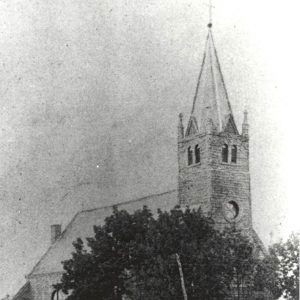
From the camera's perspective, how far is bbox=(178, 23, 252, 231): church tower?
52.0 meters

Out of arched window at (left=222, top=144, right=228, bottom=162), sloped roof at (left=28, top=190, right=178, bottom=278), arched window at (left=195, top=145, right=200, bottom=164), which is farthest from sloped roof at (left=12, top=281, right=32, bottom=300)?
arched window at (left=222, top=144, right=228, bottom=162)

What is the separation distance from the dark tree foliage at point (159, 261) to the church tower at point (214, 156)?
1124cm

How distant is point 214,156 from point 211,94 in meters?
5.33

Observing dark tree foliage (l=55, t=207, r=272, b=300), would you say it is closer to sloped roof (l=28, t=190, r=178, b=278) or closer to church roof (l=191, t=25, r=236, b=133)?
church roof (l=191, t=25, r=236, b=133)

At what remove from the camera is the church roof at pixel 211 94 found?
177 ft

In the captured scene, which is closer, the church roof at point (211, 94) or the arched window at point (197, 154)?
the arched window at point (197, 154)

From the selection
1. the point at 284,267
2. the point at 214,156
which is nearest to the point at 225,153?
the point at 214,156

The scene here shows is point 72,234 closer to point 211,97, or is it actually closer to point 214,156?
point 214,156

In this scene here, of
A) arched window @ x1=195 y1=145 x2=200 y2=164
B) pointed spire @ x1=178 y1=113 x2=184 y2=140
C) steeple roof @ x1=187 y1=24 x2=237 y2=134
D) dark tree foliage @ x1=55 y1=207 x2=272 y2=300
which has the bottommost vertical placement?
dark tree foliage @ x1=55 y1=207 x2=272 y2=300

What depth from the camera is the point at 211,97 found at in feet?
179

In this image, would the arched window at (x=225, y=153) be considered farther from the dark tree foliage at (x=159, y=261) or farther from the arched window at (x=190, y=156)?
the dark tree foliage at (x=159, y=261)

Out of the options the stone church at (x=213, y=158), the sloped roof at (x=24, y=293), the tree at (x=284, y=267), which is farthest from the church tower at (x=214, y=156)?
the sloped roof at (x=24, y=293)

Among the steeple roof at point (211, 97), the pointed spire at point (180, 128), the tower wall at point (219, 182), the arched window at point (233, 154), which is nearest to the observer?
the tower wall at point (219, 182)

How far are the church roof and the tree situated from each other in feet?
41.2
